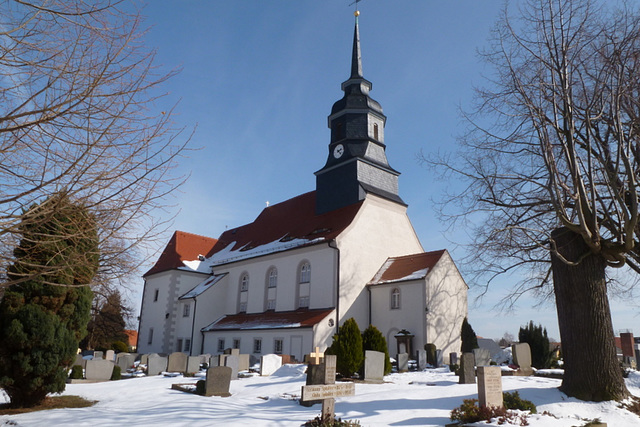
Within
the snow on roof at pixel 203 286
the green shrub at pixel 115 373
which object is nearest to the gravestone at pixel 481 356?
the green shrub at pixel 115 373

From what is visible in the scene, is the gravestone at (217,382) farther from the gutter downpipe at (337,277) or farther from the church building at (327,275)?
the gutter downpipe at (337,277)

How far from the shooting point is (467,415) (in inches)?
350

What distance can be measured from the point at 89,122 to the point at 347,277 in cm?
2017

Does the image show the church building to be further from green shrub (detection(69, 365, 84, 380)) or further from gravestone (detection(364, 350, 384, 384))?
green shrub (detection(69, 365, 84, 380))

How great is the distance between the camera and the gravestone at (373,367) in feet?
47.1

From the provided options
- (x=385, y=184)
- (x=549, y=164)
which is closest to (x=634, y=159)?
(x=549, y=164)

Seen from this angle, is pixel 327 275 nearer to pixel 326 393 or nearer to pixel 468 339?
pixel 468 339

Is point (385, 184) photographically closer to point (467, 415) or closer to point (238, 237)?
point (238, 237)

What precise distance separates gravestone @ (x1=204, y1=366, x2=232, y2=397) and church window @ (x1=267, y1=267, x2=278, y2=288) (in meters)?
14.9

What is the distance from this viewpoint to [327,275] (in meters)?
24.4

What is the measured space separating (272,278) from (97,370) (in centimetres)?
1261

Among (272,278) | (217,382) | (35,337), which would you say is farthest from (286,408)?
(272,278)

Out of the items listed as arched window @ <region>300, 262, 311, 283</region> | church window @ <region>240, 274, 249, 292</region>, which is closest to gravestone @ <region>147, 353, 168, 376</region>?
arched window @ <region>300, 262, 311, 283</region>

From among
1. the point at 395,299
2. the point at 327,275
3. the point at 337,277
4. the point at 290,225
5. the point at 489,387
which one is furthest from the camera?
the point at 290,225
